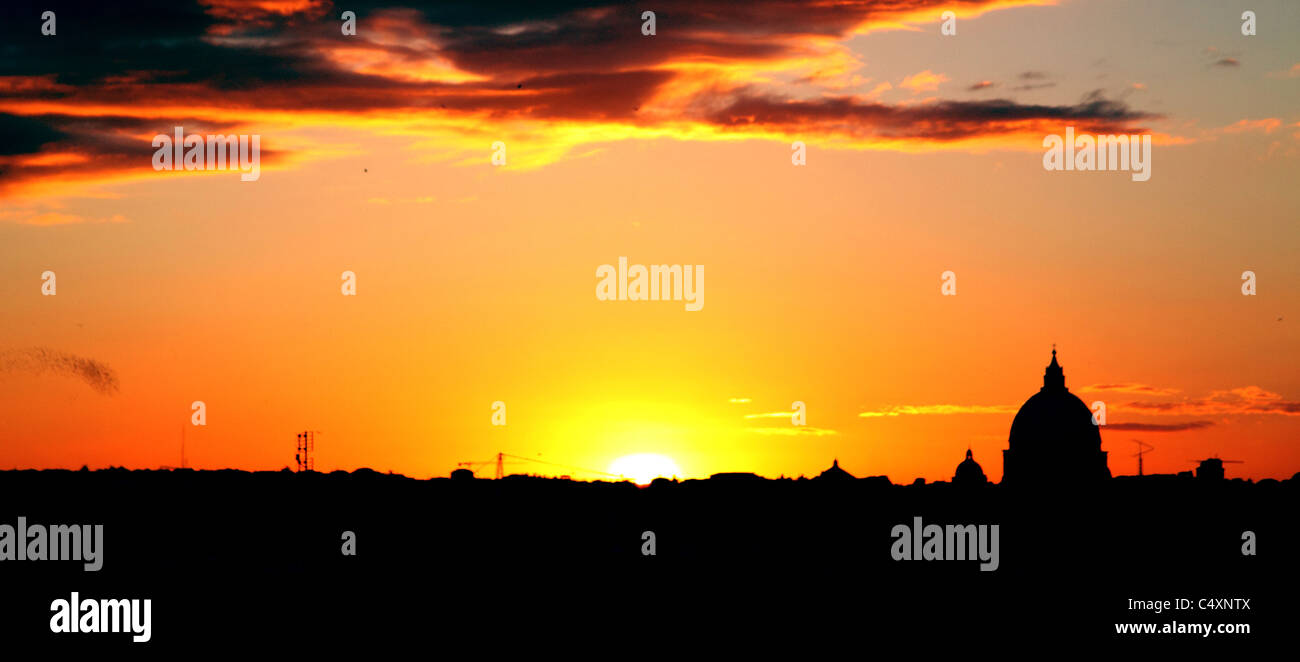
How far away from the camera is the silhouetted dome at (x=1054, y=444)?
567 ft

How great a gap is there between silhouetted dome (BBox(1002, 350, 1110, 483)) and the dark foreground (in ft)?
69.4

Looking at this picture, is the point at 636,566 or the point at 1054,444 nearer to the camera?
the point at 636,566

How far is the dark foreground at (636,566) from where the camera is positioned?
8688 cm

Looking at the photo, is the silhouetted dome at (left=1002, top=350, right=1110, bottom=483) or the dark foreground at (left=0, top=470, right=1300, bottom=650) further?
the silhouetted dome at (left=1002, top=350, right=1110, bottom=483)

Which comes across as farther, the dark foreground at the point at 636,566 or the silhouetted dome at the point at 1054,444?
the silhouetted dome at the point at 1054,444

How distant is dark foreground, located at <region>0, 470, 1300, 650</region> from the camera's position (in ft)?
285

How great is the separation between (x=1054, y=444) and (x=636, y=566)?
80.2 metres

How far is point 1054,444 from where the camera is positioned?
177 metres

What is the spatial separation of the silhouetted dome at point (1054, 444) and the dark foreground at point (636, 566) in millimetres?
21163

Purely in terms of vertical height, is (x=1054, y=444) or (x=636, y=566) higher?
(x=1054, y=444)
